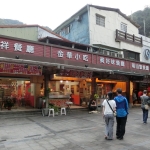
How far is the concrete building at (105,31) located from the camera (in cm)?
1903

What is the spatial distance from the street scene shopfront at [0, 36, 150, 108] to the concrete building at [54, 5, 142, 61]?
2779mm

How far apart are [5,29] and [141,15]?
3931cm

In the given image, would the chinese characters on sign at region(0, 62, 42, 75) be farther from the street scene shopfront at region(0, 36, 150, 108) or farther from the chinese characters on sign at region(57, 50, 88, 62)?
the chinese characters on sign at region(57, 50, 88, 62)

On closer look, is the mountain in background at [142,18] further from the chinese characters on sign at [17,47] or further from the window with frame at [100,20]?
the chinese characters on sign at [17,47]

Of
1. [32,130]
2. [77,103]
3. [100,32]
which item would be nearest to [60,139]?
[32,130]

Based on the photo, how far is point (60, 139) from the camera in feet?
23.1

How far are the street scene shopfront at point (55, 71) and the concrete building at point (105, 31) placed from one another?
2779 millimetres

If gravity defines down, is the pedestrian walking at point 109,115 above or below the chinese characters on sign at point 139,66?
below

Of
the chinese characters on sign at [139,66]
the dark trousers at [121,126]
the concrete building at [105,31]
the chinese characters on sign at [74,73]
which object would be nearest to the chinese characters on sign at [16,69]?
the chinese characters on sign at [74,73]

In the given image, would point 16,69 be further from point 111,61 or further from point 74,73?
point 111,61

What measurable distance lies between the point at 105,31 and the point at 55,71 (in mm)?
9760

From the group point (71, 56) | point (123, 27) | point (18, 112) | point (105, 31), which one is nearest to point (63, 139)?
point (18, 112)

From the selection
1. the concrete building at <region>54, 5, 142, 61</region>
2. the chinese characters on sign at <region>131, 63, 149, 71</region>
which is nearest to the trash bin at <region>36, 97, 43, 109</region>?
the concrete building at <region>54, 5, 142, 61</region>

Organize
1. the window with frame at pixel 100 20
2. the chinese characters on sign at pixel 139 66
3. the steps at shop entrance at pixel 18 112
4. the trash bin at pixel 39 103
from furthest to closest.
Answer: the window with frame at pixel 100 20, the chinese characters on sign at pixel 139 66, the trash bin at pixel 39 103, the steps at shop entrance at pixel 18 112
